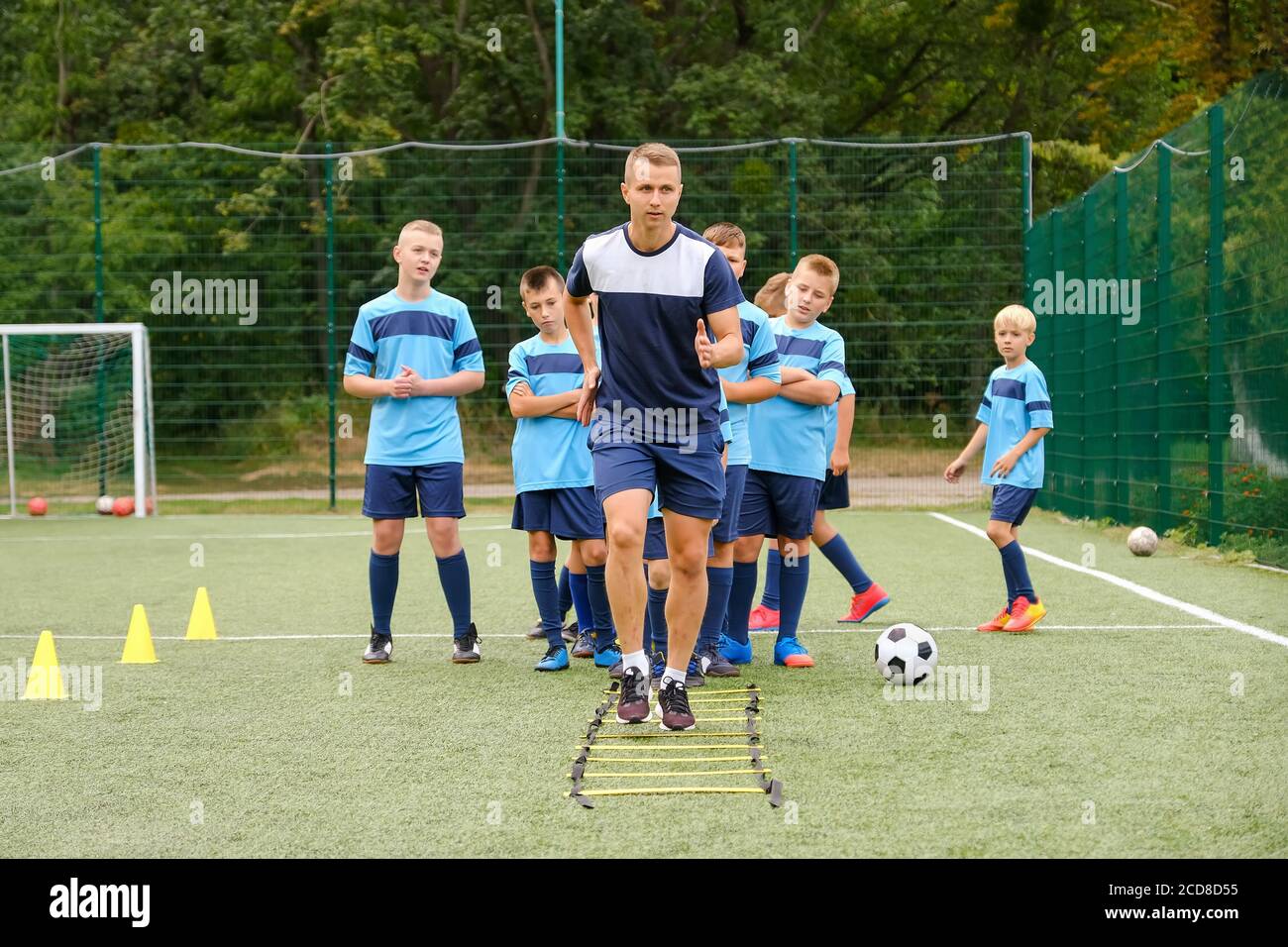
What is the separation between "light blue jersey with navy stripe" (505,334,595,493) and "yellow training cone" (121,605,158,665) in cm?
179

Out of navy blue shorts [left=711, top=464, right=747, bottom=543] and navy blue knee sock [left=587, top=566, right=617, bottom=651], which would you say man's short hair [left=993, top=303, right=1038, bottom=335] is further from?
navy blue knee sock [left=587, top=566, right=617, bottom=651]

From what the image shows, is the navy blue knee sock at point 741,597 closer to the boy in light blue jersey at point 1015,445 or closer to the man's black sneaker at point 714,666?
the man's black sneaker at point 714,666

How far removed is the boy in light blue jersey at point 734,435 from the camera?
588cm

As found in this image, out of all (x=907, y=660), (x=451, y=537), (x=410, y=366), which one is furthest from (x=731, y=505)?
(x=410, y=366)

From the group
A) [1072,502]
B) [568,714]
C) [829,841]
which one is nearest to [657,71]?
[1072,502]

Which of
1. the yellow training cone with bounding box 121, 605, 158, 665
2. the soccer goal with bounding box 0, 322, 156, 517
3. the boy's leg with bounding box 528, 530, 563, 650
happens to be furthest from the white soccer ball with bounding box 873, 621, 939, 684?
the soccer goal with bounding box 0, 322, 156, 517

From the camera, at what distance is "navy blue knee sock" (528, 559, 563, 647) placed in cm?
677

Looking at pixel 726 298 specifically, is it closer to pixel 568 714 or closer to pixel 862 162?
pixel 568 714

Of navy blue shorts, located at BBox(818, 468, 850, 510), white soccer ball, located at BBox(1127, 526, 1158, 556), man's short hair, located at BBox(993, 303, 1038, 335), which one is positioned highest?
man's short hair, located at BBox(993, 303, 1038, 335)

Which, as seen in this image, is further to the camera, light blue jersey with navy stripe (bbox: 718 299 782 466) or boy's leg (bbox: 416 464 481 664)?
boy's leg (bbox: 416 464 481 664)

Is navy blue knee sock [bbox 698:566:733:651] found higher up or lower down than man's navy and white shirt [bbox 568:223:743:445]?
lower down

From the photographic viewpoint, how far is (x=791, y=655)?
253 inches

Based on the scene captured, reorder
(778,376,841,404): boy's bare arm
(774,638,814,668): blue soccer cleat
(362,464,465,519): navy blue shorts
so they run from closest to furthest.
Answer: (774,638,814,668): blue soccer cleat, (778,376,841,404): boy's bare arm, (362,464,465,519): navy blue shorts

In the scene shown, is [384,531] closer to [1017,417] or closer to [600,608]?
[600,608]
